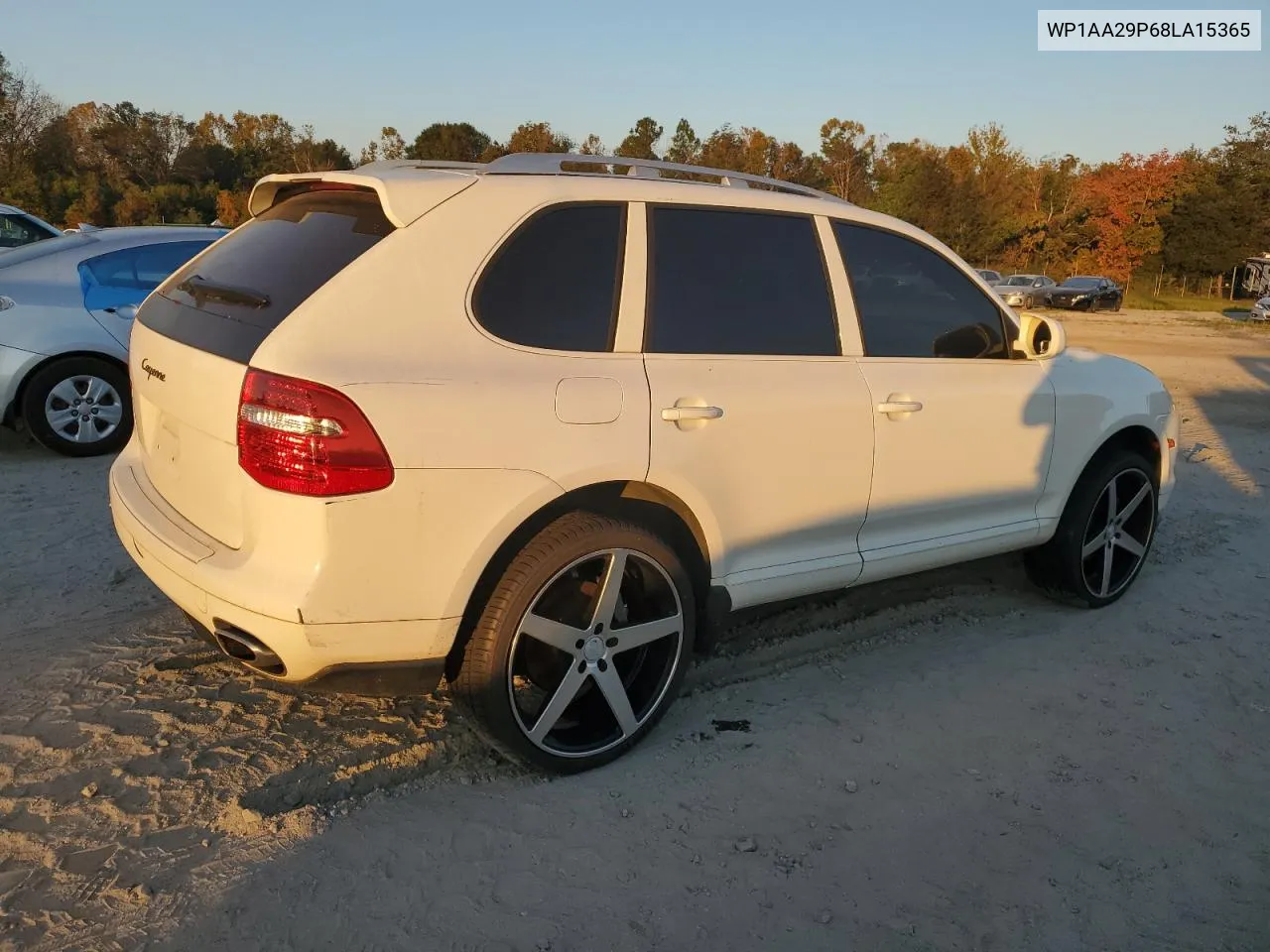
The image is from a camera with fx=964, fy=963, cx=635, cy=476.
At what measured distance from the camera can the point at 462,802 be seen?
2.98 meters

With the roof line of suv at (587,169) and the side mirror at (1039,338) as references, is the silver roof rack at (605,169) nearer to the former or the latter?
the roof line of suv at (587,169)

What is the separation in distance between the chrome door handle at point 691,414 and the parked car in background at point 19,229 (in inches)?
380

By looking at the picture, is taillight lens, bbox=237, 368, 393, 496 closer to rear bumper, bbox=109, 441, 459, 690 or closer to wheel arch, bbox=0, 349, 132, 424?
rear bumper, bbox=109, 441, 459, 690

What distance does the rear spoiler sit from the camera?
2867 mm

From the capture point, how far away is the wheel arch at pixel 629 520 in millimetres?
2889

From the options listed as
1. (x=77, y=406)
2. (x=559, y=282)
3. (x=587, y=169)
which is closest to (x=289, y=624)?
(x=559, y=282)

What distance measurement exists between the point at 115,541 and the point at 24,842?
2713mm

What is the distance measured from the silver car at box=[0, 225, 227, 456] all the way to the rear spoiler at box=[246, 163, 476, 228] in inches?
160

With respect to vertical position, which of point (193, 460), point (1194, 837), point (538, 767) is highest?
point (193, 460)

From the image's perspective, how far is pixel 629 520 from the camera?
3115 mm

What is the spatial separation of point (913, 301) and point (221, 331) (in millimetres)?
2644

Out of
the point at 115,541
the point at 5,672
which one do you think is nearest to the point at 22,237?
the point at 115,541

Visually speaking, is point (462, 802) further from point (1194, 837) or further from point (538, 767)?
point (1194, 837)

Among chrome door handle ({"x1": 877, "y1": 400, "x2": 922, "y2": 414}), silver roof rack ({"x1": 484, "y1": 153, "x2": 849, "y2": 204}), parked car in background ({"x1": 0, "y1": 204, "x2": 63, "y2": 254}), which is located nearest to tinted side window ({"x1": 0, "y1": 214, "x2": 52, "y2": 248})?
parked car in background ({"x1": 0, "y1": 204, "x2": 63, "y2": 254})
